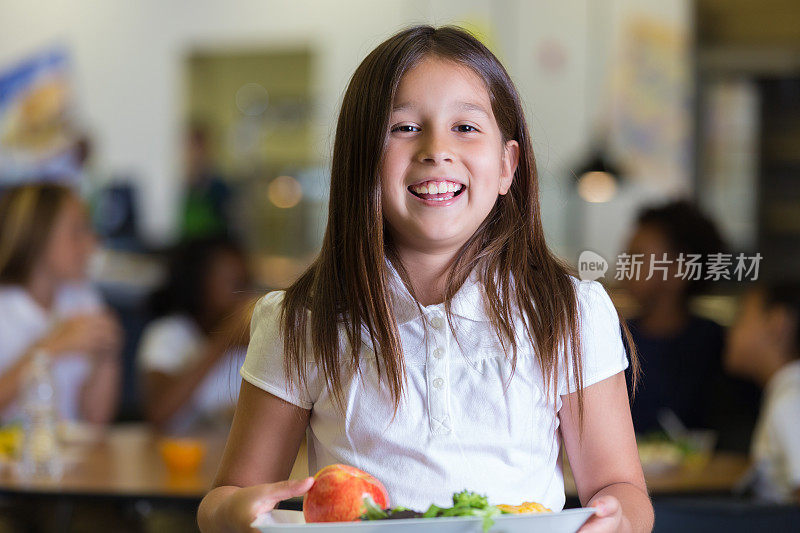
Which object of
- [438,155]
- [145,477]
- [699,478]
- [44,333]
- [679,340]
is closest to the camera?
[438,155]

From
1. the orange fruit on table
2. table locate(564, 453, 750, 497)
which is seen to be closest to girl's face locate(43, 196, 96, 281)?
the orange fruit on table

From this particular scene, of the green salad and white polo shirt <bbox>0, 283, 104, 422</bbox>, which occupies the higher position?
the green salad

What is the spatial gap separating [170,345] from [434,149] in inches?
72.2

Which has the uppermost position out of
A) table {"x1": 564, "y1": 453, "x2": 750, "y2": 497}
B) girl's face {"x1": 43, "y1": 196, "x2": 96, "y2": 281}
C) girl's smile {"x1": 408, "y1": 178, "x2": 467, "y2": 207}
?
girl's smile {"x1": 408, "y1": 178, "x2": 467, "y2": 207}

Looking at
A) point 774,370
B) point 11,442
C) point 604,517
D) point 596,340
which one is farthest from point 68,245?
point 604,517

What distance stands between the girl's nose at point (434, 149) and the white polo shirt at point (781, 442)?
4.43ft

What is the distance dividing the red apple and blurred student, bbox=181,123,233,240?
4.81m

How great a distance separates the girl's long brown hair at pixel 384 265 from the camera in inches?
37.6

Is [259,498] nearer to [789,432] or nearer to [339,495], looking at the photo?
[339,495]

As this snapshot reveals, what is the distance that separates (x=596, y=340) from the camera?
972mm

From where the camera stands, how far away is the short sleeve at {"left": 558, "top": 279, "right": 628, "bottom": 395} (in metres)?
0.96

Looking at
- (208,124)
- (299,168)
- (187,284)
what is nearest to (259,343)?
(187,284)

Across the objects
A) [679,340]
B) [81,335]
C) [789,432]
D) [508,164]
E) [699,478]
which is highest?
[508,164]

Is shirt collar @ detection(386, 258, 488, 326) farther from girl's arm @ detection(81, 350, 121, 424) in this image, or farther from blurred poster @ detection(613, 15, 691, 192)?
blurred poster @ detection(613, 15, 691, 192)
